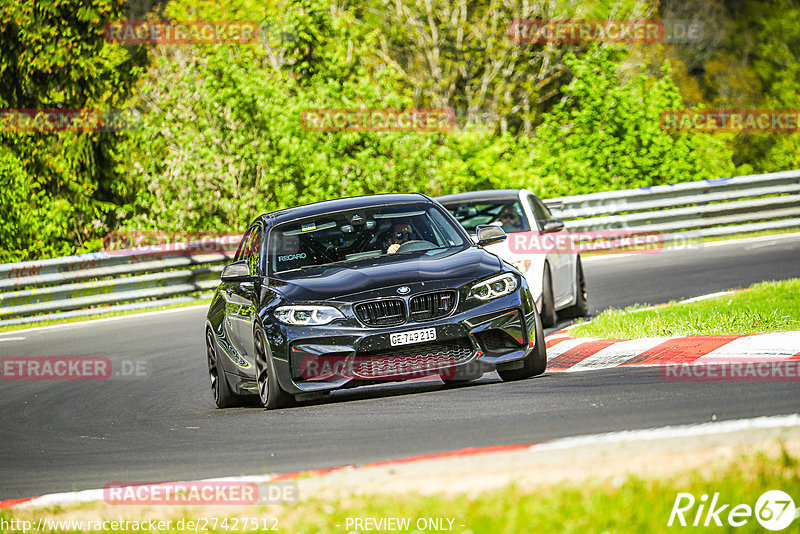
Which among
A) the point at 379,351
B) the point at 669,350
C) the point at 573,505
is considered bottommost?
the point at 669,350

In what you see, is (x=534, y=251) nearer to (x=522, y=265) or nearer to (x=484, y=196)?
(x=522, y=265)

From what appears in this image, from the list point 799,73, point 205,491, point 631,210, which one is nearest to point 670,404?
point 205,491

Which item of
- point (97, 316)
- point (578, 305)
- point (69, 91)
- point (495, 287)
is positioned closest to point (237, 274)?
point (495, 287)

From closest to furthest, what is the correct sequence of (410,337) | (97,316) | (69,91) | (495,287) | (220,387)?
(410,337)
(495,287)
(220,387)
(97,316)
(69,91)

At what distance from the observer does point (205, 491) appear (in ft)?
18.9

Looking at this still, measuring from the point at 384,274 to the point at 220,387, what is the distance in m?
2.09

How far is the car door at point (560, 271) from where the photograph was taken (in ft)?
43.5

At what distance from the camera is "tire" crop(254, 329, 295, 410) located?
8.70 meters

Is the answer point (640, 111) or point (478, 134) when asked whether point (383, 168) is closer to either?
point (478, 134)

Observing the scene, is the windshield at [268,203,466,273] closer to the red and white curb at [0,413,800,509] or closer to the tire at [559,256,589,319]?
the red and white curb at [0,413,800,509]

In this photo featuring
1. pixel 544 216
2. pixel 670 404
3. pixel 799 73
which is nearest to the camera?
A: pixel 670 404

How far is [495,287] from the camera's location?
872cm

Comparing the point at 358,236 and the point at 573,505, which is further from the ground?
the point at 573,505

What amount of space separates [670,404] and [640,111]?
67.7ft
